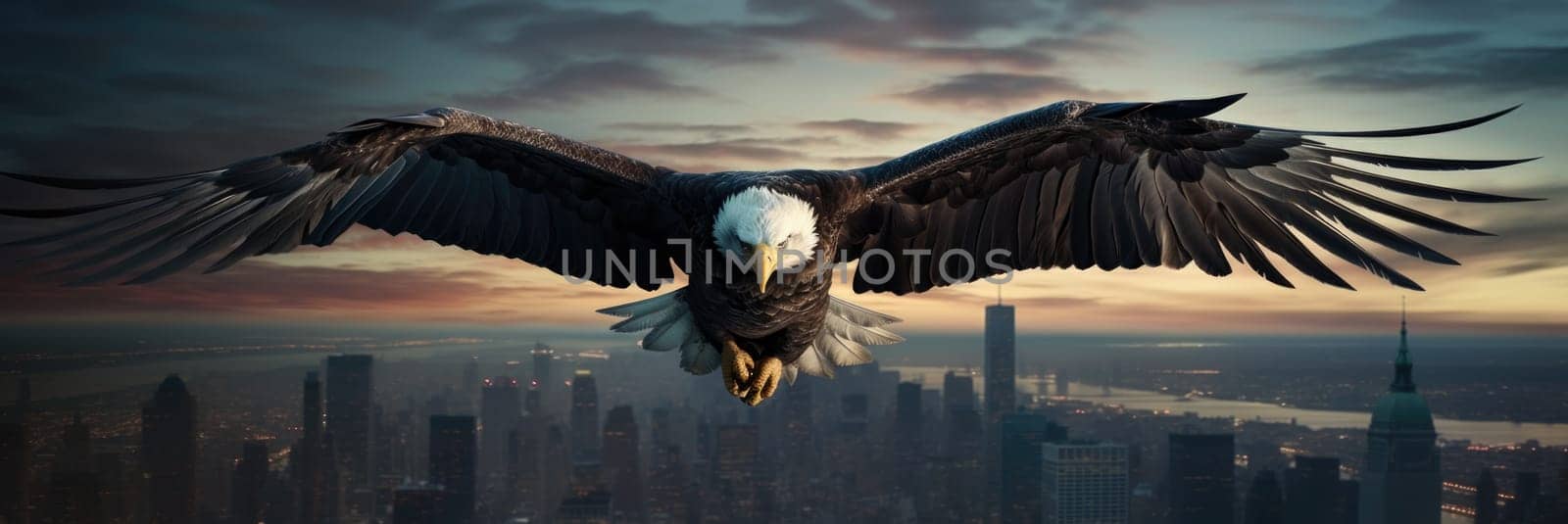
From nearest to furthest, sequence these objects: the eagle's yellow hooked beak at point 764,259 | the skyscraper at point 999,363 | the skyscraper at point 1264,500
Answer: the eagle's yellow hooked beak at point 764,259 → the skyscraper at point 1264,500 → the skyscraper at point 999,363

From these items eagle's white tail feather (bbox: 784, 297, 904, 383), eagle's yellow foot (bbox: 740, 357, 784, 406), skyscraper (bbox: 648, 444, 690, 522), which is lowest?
skyscraper (bbox: 648, 444, 690, 522)

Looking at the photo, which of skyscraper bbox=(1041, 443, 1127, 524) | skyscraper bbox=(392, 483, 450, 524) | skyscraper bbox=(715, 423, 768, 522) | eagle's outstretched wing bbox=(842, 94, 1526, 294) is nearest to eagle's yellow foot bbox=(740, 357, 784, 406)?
eagle's outstretched wing bbox=(842, 94, 1526, 294)

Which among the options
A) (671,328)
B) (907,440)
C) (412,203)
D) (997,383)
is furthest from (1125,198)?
(997,383)

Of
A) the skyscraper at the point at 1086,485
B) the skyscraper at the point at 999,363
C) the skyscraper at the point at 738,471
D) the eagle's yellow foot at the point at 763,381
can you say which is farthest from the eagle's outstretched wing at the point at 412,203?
the skyscraper at the point at 999,363

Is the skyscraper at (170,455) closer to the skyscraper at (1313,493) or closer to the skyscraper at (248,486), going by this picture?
the skyscraper at (248,486)

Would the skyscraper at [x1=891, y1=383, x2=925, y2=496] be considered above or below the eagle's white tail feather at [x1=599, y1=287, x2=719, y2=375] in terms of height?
below

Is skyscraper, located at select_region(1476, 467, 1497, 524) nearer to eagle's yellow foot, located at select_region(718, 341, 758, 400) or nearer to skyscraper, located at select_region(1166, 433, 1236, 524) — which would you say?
skyscraper, located at select_region(1166, 433, 1236, 524)
